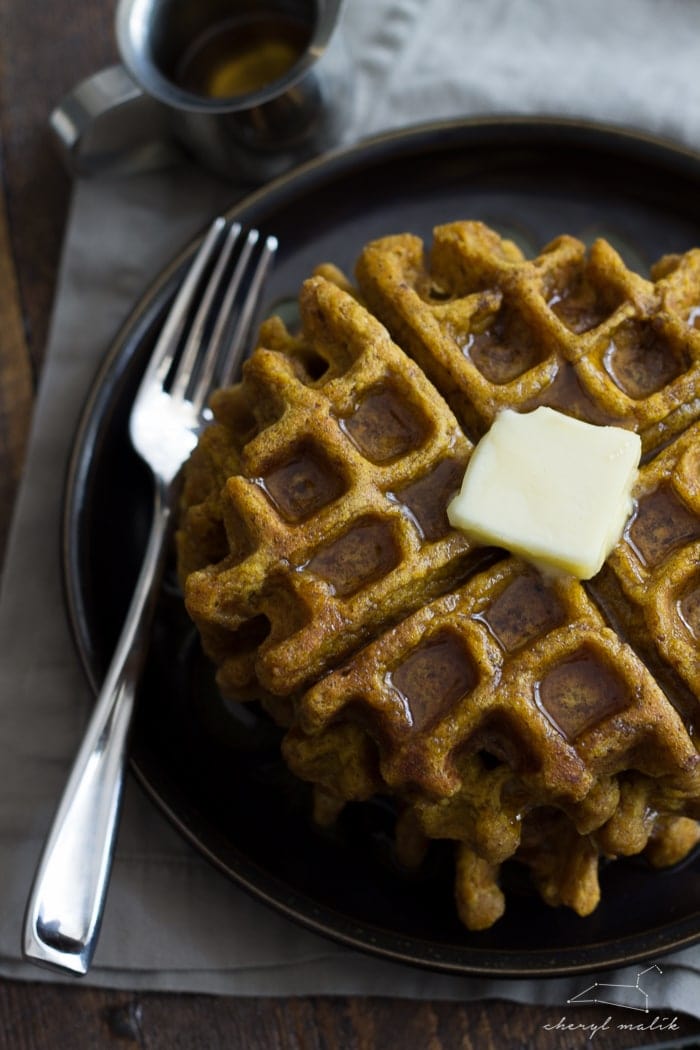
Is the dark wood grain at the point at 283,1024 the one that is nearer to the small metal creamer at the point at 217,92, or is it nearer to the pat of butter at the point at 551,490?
the pat of butter at the point at 551,490

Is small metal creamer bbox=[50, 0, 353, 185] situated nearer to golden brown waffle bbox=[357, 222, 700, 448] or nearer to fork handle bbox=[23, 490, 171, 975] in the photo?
golden brown waffle bbox=[357, 222, 700, 448]

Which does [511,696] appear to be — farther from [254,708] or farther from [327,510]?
[254,708]

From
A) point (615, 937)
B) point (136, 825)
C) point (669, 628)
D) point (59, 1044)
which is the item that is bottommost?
point (615, 937)

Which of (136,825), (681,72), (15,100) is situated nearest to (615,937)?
(136,825)

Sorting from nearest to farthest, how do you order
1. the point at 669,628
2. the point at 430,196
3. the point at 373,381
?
the point at 669,628 < the point at 373,381 < the point at 430,196

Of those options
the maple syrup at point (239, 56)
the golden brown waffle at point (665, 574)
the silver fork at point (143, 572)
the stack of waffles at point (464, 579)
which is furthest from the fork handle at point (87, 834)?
the maple syrup at point (239, 56)

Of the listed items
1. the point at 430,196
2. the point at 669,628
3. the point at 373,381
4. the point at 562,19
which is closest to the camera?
the point at 669,628

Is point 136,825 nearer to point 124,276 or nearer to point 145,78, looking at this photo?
point 124,276
